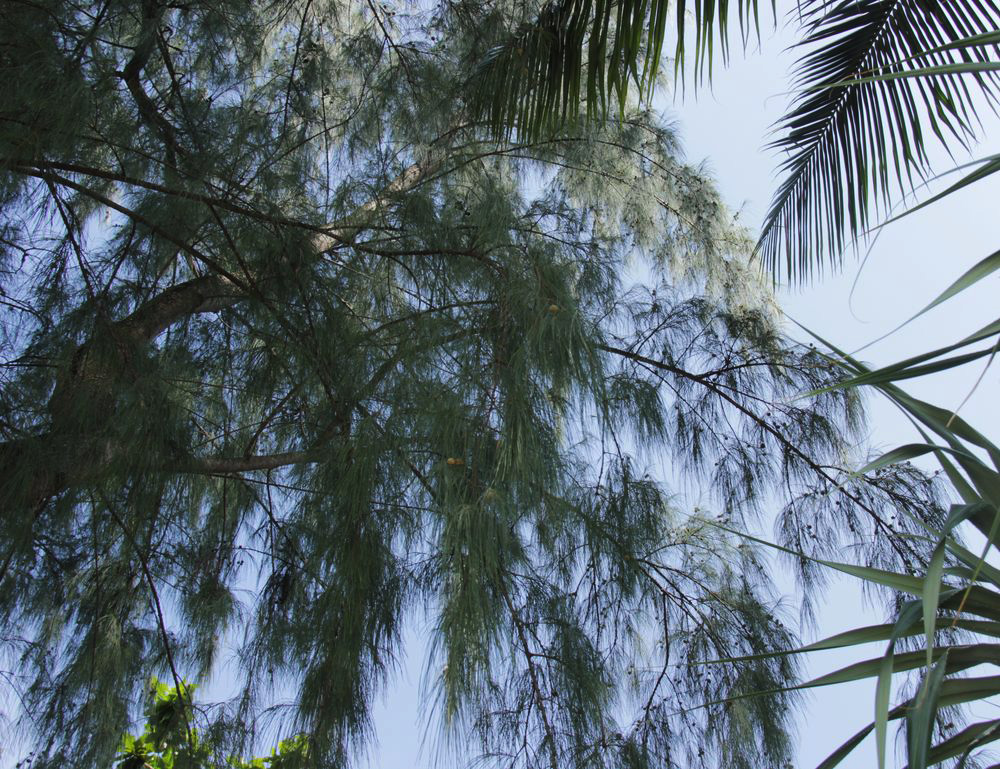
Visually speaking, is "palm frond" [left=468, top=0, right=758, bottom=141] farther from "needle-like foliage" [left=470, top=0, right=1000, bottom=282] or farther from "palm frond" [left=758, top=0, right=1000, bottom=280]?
"palm frond" [left=758, top=0, right=1000, bottom=280]

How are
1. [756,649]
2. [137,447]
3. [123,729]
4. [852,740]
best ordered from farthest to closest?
[123,729], [756,649], [137,447], [852,740]

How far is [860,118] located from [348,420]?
1.59 meters

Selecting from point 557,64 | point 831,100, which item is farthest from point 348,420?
point 831,100

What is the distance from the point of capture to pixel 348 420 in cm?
213

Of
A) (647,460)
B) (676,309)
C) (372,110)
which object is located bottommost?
(647,460)

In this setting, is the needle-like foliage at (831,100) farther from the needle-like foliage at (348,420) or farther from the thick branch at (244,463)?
the thick branch at (244,463)

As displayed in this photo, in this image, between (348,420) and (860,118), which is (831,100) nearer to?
(860,118)

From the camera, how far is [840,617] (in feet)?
10.4

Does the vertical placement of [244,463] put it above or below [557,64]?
below

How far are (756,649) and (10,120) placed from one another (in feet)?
7.15

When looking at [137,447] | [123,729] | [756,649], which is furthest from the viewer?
[123,729]

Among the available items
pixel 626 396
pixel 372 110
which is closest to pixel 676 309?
pixel 626 396

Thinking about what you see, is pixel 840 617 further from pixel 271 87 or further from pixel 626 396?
pixel 271 87

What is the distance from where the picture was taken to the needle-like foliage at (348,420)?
6.36ft
